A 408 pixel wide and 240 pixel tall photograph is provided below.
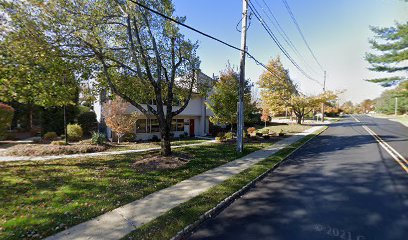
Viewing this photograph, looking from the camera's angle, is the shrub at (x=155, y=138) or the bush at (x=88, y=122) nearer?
the shrub at (x=155, y=138)

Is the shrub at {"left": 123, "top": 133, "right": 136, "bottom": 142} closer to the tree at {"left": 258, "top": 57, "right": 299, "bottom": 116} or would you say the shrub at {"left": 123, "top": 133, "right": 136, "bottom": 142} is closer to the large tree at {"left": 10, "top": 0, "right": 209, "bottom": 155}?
the large tree at {"left": 10, "top": 0, "right": 209, "bottom": 155}

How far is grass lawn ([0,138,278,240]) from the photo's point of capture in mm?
4504

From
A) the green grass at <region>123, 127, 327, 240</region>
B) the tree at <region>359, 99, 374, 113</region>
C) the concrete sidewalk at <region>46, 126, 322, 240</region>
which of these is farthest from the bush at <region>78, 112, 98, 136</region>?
the tree at <region>359, 99, 374, 113</region>

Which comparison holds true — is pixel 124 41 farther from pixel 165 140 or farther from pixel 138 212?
pixel 138 212

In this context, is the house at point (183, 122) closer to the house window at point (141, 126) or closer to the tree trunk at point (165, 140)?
the house window at point (141, 126)

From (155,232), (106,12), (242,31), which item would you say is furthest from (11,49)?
(242,31)

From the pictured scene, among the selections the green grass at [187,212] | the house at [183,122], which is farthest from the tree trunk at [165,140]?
the house at [183,122]

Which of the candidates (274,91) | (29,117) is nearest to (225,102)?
(274,91)

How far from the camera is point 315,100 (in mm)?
32281

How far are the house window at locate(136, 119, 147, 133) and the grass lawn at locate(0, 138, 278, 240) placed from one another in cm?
935

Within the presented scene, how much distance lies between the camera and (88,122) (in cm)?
2138

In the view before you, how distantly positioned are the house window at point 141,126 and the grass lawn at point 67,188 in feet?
30.7

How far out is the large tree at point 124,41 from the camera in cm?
856

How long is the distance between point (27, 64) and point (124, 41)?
4106 millimetres
